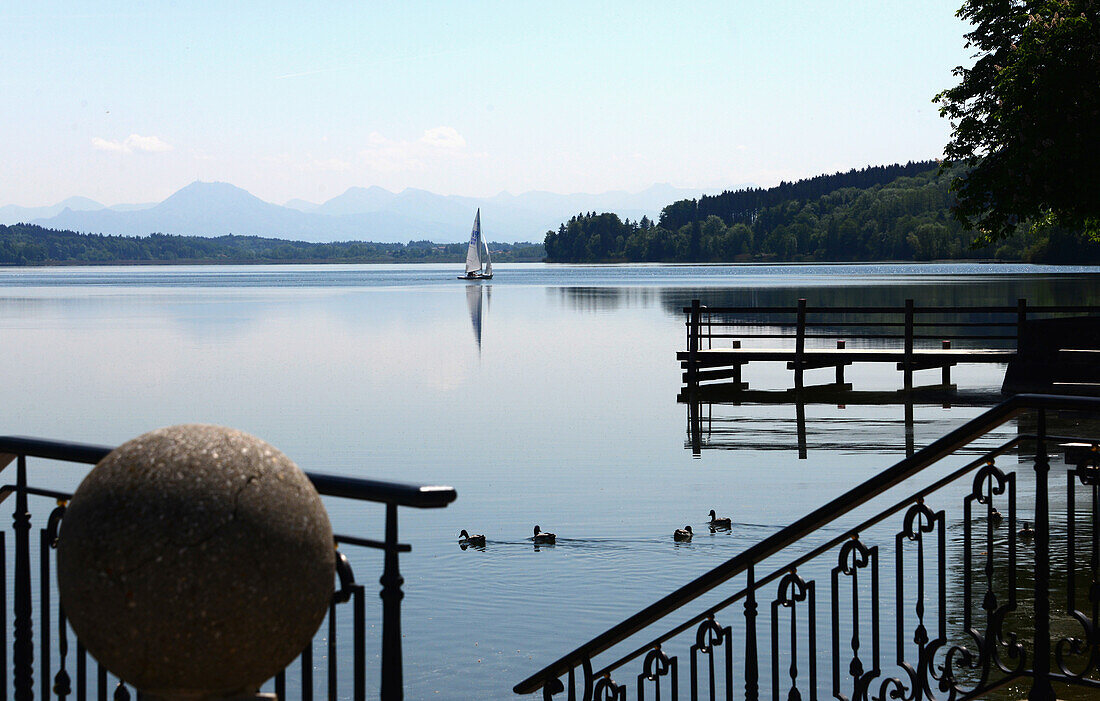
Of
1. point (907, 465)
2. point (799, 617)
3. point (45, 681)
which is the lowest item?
point (799, 617)

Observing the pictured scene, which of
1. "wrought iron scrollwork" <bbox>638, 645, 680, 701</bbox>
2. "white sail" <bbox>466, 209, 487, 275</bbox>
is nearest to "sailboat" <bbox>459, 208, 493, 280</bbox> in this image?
"white sail" <bbox>466, 209, 487, 275</bbox>

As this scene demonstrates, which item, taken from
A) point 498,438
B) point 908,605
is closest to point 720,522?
point 908,605

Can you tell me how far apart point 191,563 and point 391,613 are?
810 millimetres

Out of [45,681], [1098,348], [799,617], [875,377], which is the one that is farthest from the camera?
[875,377]

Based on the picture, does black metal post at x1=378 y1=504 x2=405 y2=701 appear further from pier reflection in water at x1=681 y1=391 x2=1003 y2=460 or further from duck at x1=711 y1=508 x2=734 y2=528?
pier reflection in water at x1=681 y1=391 x2=1003 y2=460

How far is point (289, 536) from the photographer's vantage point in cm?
301

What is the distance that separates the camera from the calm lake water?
15578 mm

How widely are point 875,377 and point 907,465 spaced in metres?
37.1

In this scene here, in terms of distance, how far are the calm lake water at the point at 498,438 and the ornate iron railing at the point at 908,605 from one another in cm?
124

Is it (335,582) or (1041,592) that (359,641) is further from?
(1041,592)

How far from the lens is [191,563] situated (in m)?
2.90

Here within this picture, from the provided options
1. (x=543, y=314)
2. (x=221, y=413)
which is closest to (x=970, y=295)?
(x=543, y=314)

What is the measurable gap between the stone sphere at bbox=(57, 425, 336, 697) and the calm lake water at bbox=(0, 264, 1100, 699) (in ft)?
32.3

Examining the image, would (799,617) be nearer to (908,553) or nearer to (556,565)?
(908,553)
